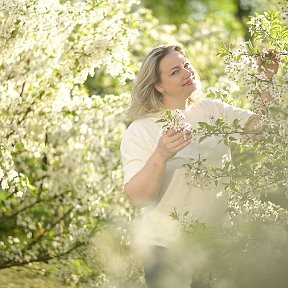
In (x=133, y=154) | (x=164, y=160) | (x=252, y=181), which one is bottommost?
(x=252, y=181)

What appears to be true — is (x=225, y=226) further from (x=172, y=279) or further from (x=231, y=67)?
(x=231, y=67)

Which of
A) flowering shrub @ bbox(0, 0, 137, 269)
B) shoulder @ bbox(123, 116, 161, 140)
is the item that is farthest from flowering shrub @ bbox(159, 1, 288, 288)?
flowering shrub @ bbox(0, 0, 137, 269)

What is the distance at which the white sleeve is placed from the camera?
4.18m

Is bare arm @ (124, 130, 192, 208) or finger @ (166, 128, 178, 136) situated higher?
finger @ (166, 128, 178, 136)

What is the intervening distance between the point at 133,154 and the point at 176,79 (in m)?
0.48

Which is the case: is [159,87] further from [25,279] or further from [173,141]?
[25,279]

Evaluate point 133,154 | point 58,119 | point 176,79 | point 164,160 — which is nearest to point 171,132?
point 164,160

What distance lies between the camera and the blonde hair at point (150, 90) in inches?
176

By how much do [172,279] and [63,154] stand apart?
609cm

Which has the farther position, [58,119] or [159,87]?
[58,119]

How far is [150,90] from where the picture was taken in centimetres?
453

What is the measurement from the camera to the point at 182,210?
13.8ft

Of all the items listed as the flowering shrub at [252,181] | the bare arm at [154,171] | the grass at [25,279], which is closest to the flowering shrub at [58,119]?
the grass at [25,279]

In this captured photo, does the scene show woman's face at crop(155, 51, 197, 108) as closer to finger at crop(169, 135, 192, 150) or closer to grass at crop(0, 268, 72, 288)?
finger at crop(169, 135, 192, 150)
